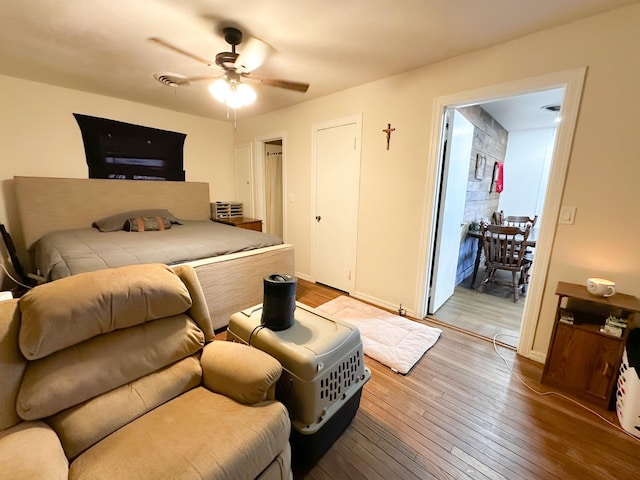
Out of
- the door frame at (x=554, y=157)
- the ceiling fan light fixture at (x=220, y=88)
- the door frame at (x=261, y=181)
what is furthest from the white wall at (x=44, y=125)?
the door frame at (x=554, y=157)

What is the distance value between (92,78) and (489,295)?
207 inches

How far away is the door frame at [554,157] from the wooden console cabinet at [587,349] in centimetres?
24

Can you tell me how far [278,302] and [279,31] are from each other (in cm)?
189

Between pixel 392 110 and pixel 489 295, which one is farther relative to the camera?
pixel 489 295

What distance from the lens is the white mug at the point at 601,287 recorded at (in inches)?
65.8

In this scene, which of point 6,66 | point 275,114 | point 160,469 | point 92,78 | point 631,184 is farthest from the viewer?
point 275,114

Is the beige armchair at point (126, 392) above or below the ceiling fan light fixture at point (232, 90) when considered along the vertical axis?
below

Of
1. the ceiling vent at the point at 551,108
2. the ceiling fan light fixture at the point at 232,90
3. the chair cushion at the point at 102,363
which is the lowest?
the chair cushion at the point at 102,363

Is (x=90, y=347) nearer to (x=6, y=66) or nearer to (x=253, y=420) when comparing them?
(x=253, y=420)

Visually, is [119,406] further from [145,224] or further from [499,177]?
[499,177]

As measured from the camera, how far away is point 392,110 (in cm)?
266

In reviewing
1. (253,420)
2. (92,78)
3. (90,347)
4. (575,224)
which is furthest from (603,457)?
(92,78)

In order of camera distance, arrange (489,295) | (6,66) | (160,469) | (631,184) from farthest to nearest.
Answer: (489,295), (6,66), (631,184), (160,469)

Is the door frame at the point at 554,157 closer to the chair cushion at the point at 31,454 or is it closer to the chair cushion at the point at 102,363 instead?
the chair cushion at the point at 102,363
